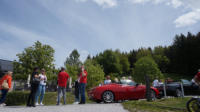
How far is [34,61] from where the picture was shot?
68.4ft

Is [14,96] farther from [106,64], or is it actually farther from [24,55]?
[106,64]

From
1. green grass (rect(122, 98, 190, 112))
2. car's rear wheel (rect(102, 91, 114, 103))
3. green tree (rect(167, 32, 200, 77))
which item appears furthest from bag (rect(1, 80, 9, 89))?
green tree (rect(167, 32, 200, 77))

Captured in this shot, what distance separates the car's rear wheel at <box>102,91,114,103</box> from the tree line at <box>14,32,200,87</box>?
13999 mm

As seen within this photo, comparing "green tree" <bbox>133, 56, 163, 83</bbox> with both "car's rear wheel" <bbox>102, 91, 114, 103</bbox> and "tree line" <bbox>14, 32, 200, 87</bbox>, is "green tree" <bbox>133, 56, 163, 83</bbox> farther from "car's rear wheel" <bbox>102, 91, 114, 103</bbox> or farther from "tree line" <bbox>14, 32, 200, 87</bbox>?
"car's rear wheel" <bbox>102, 91, 114, 103</bbox>

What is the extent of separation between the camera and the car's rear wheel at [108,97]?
7.89 meters

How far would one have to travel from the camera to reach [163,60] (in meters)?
63.5

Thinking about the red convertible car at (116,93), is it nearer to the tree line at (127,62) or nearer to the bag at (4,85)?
the bag at (4,85)

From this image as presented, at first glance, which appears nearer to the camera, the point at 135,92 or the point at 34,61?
the point at 135,92

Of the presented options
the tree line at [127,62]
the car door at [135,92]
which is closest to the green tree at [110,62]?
the tree line at [127,62]

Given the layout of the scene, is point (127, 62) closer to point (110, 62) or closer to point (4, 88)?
point (110, 62)

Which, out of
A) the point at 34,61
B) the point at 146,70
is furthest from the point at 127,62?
the point at 34,61

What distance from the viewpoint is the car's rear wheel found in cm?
789

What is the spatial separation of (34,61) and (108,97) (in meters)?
15.8

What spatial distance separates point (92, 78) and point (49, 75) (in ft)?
30.0
